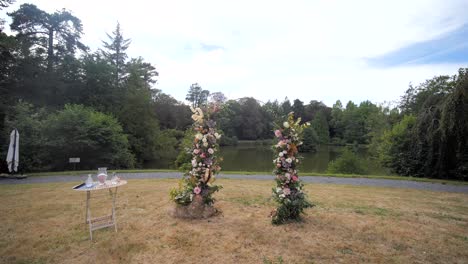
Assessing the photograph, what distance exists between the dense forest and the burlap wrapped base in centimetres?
143

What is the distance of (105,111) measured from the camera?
1848 centimetres

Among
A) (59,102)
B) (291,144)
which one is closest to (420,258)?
(291,144)

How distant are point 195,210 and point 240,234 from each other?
38.0 inches

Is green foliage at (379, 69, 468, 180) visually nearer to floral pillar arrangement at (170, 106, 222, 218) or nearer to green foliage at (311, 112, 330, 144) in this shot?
floral pillar arrangement at (170, 106, 222, 218)

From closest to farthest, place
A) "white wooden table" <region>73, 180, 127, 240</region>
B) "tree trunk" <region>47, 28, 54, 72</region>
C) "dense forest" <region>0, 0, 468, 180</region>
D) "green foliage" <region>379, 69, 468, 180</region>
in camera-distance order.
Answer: "white wooden table" <region>73, 180, 127, 240</region> < "green foliage" <region>379, 69, 468, 180</region> < "dense forest" <region>0, 0, 468, 180</region> < "tree trunk" <region>47, 28, 54, 72</region>

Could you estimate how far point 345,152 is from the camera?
39.7 feet

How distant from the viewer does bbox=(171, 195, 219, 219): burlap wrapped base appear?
13.1 feet

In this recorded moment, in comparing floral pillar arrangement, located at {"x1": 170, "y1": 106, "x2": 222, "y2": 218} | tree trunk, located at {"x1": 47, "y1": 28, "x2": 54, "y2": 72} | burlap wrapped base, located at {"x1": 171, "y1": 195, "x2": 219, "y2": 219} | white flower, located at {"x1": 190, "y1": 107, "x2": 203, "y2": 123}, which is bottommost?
burlap wrapped base, located at {"x1": 171, "y1": 195, "x2": 219, "y2": 219}

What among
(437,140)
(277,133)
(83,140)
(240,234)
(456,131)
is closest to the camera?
(240,234)

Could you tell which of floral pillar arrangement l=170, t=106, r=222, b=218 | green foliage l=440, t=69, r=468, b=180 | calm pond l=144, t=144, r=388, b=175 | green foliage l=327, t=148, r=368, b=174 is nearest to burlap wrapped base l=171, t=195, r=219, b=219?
floral pillar arrangement l=170, t=106, r=222, b=218

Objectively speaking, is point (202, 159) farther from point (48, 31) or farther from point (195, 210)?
point (48, 31)

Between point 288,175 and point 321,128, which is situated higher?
point 321,128

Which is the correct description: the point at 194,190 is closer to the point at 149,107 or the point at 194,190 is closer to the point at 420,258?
the point at 420,258

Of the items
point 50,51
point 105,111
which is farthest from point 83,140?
point 50,51
